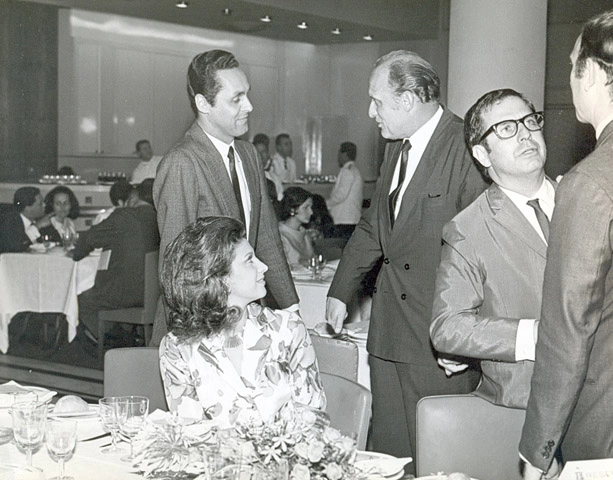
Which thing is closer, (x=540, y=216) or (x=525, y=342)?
(x=525, y=342)

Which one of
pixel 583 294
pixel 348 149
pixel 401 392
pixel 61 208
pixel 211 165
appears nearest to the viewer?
pixel 583 294

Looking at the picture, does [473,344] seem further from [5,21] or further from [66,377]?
[5,21]

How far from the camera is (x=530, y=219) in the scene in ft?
7.87

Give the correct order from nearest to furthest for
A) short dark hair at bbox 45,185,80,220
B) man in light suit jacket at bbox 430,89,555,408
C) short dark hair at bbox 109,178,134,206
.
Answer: man in light suit jacket at bbox 430,89,555,408, short dark hair at bbox 45,185,80,220, short dark hair at bbox 109,178,134,206

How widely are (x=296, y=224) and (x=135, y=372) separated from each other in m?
3.84

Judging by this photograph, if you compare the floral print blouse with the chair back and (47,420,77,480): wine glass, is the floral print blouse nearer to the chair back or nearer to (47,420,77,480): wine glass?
the chair back

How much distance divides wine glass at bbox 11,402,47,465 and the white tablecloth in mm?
4705

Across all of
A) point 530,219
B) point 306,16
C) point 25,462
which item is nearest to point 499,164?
point 530,219

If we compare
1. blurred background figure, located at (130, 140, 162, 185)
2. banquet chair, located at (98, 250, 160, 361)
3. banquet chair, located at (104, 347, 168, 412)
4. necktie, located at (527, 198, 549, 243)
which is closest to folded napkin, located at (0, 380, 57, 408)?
banquet chair, located at (104, 347, 168, 412)

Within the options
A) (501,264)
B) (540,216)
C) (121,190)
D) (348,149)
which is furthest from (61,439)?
(348,149)

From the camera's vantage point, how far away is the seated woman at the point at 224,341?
2445 mm

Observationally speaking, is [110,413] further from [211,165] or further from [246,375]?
[211,165]

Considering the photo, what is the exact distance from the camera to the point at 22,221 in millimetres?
7246

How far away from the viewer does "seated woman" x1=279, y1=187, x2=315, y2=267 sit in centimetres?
651
